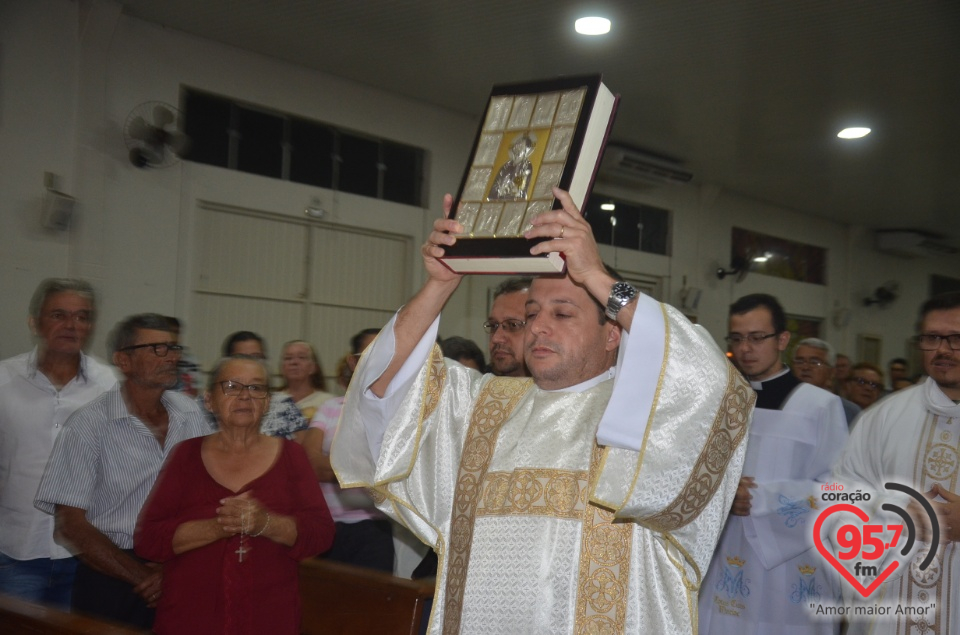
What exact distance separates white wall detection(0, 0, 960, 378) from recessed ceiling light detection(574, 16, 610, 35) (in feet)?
7.66

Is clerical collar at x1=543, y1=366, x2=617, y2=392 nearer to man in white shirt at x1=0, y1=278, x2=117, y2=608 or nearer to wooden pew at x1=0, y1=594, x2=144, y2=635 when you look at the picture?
wooden pew at x1=0, y1=594, x2=144, y2=635

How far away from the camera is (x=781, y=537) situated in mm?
4012

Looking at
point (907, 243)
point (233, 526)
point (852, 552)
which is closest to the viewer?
point (233, 526)

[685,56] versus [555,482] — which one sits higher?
[685,56]

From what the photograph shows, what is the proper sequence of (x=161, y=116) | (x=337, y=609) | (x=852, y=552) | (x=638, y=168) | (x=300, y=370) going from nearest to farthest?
→ (x=337, y=609), (x=852, y=552), (x=300, y=370), (x=161, y=116), (x=638, y=168)

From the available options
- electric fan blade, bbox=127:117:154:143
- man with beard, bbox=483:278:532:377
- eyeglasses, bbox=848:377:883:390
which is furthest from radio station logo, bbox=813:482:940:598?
electric fan blade, bbox=127:117:154:143

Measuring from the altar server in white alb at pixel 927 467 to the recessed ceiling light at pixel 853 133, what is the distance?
266 inches

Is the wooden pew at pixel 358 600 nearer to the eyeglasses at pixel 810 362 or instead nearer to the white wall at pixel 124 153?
the white wall at pixel 124 153

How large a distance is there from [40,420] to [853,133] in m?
8.67

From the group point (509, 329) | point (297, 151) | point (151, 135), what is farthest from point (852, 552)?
point (297, 151)

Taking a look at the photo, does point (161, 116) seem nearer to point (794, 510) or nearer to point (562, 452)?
point (794, 510)

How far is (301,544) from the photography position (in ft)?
10.2

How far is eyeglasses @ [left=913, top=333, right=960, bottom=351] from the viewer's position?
3.34 metres

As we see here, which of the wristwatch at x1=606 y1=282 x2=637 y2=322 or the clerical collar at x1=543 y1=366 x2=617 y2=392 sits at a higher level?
the wristwatch at x1=606 y1=282 x2=637 y2=322
